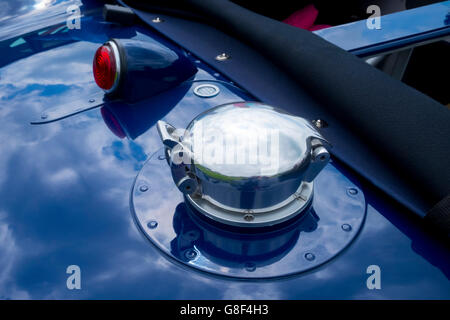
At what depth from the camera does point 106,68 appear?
105cm

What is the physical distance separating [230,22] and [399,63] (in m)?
0.69

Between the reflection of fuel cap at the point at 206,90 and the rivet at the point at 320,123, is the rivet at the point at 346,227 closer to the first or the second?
the rivet at the point at 320,123

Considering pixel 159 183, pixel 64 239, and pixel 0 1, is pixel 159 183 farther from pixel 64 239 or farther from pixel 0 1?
pixel 0 1

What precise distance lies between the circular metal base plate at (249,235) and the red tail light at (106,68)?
1.22 feet

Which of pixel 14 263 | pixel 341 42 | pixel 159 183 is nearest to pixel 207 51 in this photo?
pixel 341 42

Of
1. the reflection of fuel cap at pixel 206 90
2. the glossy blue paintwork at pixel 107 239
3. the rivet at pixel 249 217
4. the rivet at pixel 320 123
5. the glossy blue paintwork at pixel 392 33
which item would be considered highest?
the glossy blue paintwork at pixel 392 33

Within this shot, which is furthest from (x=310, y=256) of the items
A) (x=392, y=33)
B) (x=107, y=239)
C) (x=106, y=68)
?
(x=392, y=33)

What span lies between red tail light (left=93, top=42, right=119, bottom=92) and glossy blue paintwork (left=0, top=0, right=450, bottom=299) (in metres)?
0.10

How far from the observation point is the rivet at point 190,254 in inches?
27.5

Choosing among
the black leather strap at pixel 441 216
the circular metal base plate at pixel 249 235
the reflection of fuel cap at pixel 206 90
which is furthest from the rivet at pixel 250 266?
the reflection of fuel cap at pixel 206 90

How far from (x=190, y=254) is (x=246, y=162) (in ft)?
0.70

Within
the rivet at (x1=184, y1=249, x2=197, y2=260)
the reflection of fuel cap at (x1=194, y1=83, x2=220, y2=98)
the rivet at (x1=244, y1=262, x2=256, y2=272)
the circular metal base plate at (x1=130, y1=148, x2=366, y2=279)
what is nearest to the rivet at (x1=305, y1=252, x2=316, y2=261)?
the circular metal base plate at (x1=130, y1=148, x2=366, y2=279)

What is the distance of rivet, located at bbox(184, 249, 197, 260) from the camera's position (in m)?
0.70

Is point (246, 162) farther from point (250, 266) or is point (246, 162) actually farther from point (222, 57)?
point (222, 57)
